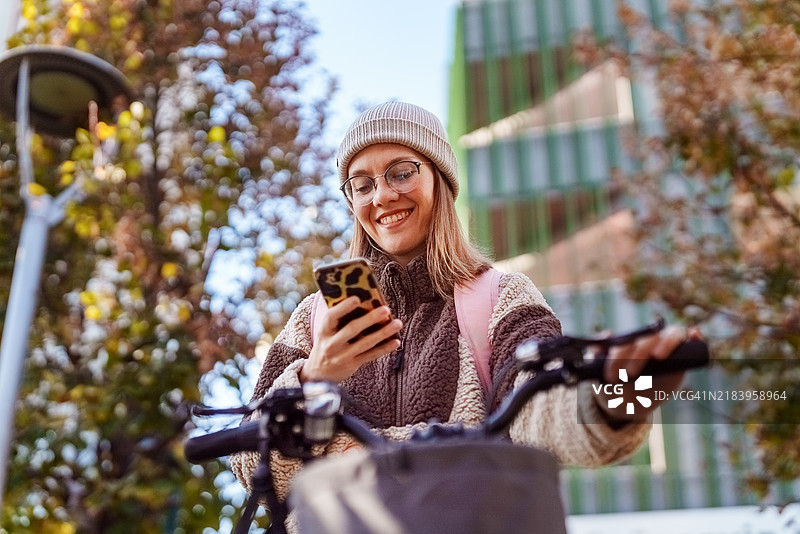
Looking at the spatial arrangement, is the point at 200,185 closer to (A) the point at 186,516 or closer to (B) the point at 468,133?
(A) the point at 186,516

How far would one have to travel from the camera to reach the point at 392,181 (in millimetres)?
2232

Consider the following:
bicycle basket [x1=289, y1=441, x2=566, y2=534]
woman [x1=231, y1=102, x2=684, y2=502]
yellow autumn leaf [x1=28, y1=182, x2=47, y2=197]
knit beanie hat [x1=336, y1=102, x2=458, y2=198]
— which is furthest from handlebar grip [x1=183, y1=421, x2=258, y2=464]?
yellow autumn leaf [x1=28, y1=182, x2=47, y2=197]

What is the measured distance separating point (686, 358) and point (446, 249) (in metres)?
0.94

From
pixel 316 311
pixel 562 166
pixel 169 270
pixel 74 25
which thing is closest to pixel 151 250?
pixel 169 270

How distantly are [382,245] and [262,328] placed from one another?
3.53 metres

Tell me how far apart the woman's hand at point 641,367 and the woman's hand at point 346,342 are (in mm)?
480

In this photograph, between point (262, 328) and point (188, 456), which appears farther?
point (262, 328)

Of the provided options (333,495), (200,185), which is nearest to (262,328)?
(200,185)

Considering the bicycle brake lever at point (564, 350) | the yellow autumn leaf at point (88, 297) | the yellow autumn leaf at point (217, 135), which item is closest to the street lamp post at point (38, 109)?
the yellow autumn leaf at point (88, 297)

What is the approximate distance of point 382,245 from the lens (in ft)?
7.41

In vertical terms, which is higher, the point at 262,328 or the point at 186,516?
the point at 262,328

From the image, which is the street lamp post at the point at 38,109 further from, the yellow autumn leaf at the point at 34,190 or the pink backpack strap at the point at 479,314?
→ the pink backpack strap at the point at 479,314

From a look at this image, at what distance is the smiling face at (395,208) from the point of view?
7.31 feet

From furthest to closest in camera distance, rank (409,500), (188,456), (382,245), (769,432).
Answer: (769,432)
(382,245)
(188,456)
(409,500)
